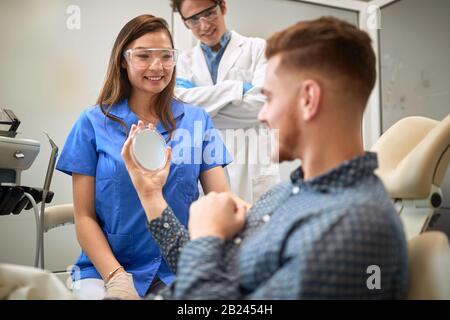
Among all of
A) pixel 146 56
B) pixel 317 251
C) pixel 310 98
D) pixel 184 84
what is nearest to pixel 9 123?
pixel 146 56

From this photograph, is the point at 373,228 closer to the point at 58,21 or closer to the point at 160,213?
the point at 160,213

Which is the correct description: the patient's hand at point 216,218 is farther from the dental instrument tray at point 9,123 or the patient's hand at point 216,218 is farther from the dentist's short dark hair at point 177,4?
the dentist's short dark hair at point 177,4

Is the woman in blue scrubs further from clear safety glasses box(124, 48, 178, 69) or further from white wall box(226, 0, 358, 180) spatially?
white wall box(226, 0, 358, 180)

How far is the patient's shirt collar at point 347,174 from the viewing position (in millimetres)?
813

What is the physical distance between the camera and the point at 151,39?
141 cm

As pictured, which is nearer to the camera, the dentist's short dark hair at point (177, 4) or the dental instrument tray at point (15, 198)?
the dental instrument tray at point (15, 198)

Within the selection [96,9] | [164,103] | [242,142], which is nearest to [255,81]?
[242,142]

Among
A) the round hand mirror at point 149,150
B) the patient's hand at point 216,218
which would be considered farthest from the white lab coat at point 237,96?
the patient's hand at point 216,218

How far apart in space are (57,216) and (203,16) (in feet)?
2.90

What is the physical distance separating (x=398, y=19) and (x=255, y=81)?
67 cm

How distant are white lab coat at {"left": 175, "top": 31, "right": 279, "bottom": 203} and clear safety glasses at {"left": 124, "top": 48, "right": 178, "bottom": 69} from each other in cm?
26

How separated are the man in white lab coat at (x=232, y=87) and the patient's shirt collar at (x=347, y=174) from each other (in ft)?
2.64

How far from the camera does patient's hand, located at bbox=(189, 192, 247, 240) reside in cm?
85

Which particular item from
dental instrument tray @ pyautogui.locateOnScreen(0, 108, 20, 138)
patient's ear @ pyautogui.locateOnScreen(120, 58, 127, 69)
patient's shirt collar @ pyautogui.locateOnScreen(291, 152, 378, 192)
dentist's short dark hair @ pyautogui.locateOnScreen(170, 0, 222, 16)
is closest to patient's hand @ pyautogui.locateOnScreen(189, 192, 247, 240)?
patient's shirt collar @ pyautogui.locateOnScreen(291, 152, 378, 192)
